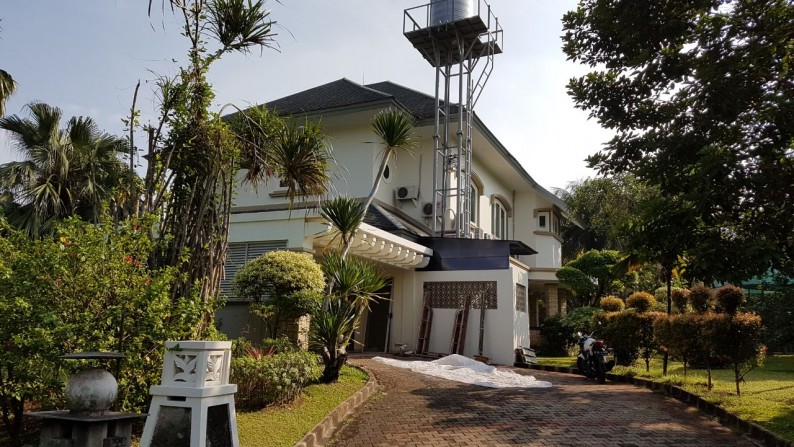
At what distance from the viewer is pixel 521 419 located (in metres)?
7.68

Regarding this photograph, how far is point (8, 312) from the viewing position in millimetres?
5082

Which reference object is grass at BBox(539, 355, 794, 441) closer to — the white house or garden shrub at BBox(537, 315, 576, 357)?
the white house

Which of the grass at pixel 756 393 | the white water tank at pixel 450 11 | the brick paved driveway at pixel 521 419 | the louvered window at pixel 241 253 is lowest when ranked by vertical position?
the brick paved driveway at pixel 521 419

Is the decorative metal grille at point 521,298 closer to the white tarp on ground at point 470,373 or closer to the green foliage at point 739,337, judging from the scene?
the white tarp on ground at point 470,373

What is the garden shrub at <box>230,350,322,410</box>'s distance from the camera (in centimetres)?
683

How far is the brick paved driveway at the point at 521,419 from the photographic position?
6.56 meters

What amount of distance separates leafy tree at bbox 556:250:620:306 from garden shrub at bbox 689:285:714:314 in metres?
9.13

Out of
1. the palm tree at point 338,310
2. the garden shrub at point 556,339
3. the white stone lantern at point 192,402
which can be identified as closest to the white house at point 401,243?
the palm tree at point 338,310

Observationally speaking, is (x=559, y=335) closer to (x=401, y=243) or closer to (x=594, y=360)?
(x=594, y=360)

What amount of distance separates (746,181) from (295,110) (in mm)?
13878

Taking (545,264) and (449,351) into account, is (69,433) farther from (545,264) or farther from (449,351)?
(545,264)

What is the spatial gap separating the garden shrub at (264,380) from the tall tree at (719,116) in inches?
211

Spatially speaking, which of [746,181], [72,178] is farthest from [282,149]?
[72,178]

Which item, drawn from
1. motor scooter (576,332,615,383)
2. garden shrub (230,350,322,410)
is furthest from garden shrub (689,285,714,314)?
garden shrub (230,350,322,410)
